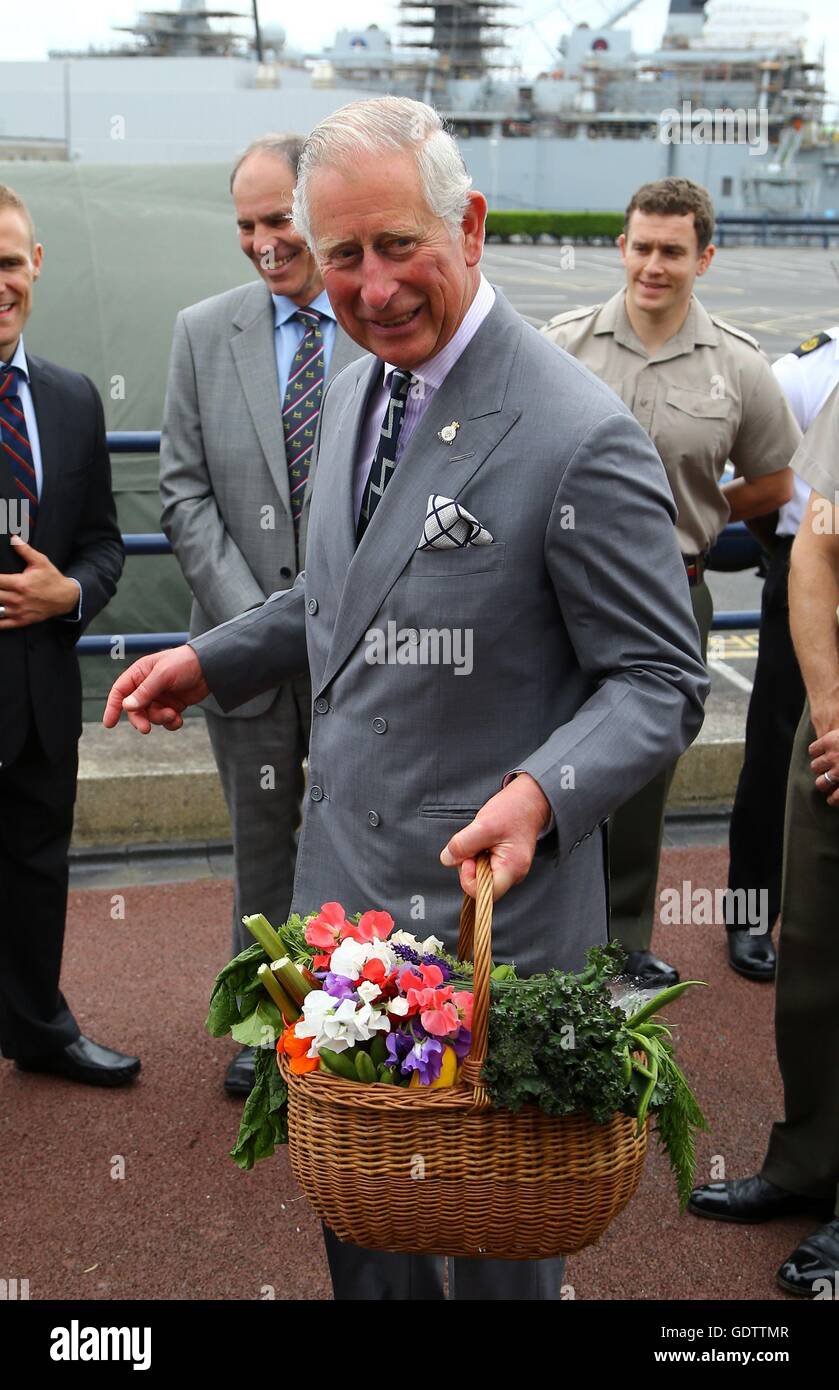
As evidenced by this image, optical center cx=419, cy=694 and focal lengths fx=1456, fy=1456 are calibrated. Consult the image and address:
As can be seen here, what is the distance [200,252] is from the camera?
682cm

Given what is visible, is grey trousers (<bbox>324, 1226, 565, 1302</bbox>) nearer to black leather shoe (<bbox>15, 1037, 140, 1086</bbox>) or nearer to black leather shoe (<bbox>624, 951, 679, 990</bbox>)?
black leather shoe (<bbox>15, 1037, 140, 1086</bbox>)

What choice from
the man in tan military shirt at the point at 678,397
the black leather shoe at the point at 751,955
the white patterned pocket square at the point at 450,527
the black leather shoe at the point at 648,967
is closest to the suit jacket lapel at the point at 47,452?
the man in tan military shirt at the point at 678,397

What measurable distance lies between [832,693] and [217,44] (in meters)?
102

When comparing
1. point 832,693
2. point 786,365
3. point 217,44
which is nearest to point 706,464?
point 786,365

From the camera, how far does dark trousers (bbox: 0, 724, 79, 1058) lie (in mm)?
3812

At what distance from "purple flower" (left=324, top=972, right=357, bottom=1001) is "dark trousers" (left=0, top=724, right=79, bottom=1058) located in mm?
1915

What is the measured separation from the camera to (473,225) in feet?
7.32

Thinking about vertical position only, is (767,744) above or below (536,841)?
below

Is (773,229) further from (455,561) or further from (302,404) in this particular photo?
(455,561)

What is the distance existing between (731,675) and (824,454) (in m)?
4.63

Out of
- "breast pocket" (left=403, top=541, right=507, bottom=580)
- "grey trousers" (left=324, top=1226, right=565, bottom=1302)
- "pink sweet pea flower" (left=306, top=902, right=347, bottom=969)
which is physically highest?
"breast pocket" (left=403, top=541, right=507, bottom=580)

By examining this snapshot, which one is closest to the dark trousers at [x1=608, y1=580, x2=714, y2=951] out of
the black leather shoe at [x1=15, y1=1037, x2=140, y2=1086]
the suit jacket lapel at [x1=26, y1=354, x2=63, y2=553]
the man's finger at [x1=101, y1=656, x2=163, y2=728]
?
the black leather shoe at [x1=15, y1=1037, x2=140, y2=1086]

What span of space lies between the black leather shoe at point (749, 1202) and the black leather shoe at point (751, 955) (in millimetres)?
1179

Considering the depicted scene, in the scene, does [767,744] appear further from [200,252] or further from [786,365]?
[200,252]
